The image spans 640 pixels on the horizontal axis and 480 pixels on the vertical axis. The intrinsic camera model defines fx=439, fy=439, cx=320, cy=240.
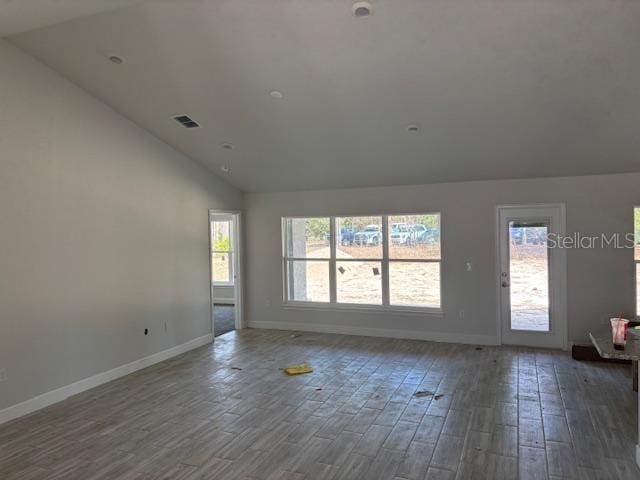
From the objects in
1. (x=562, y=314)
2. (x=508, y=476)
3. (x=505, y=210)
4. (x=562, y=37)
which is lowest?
(x=508, y=476)

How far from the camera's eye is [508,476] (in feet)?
9.32

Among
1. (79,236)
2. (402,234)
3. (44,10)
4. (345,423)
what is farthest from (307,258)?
(44,10)

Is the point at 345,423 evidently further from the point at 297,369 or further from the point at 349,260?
the point at 349,260

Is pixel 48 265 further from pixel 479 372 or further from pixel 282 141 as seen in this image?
pixel 479 372

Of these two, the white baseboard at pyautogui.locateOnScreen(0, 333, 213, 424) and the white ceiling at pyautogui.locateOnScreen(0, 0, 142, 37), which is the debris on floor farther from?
the white ceiling at pyautogui.locateOnScreen(0, 0, 142, 37)

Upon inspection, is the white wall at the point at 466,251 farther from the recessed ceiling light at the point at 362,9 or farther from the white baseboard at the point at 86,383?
the recessed ceiling light at the point at 362,9

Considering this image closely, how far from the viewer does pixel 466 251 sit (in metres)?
6.26

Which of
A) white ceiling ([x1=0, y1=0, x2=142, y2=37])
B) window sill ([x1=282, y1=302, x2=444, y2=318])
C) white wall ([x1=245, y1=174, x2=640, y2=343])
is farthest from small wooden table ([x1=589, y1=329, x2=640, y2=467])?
white ceiling ([x1=0, y1=0, x2=142, y2=37])

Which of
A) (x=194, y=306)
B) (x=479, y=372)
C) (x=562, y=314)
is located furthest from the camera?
(x=194, y=306)

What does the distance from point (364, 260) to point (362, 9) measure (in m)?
4.31

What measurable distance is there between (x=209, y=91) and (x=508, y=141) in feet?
10.9

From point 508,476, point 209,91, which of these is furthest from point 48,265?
point 508,476

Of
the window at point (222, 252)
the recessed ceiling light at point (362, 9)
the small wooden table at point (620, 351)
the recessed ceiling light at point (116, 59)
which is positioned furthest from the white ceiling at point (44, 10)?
the window at point (222, 252)

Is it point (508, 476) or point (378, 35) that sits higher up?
point (378, 35)
